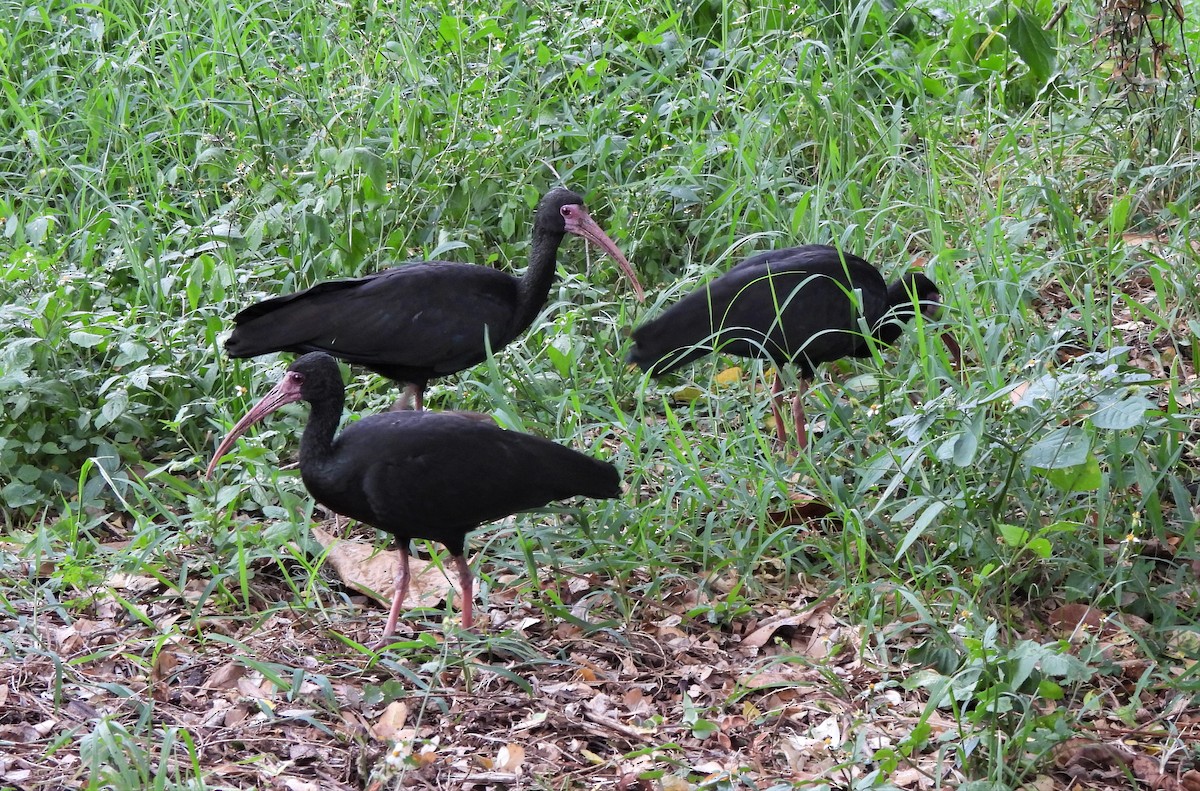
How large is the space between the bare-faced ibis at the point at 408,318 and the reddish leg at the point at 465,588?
968 millimetres

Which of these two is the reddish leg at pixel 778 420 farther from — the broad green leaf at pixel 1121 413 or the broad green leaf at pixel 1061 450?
the broad green leaf at pixel 1121 413

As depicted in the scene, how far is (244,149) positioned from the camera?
20.2ft

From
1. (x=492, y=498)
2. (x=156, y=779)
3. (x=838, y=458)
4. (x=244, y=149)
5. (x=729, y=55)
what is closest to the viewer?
(x=156, y=779)

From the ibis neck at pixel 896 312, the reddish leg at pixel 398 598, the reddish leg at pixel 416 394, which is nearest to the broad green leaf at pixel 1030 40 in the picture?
Result: the ibis neck at pixel 896 312

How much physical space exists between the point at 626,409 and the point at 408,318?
36.9 inches

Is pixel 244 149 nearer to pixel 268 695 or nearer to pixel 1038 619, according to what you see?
pixel 268 695

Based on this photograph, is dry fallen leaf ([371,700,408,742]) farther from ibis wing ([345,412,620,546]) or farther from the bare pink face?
the bare pink face

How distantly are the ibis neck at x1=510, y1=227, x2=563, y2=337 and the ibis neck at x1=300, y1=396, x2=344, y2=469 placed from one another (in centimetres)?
126

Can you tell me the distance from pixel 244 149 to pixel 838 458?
3119 mm

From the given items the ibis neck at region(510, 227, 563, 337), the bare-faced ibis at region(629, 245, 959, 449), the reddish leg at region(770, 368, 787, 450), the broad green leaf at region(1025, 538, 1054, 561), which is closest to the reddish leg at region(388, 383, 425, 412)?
the ibis neck at region(510, 227, 563, 337)

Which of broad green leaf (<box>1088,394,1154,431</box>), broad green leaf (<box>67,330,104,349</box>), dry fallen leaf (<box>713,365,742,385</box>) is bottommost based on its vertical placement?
dry fallen leaf (<box>713,365,742,385</box>)

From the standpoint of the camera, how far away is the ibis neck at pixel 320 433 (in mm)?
4031

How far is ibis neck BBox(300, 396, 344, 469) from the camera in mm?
4031

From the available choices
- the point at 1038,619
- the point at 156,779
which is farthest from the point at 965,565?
the point at 156,779
